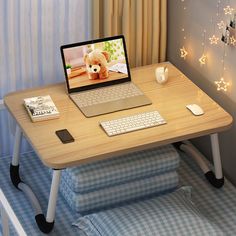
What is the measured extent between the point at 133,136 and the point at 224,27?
698mm

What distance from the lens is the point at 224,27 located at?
3352 millimetres

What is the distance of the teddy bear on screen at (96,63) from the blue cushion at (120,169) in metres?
0.42

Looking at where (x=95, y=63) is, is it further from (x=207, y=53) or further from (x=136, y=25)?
(x=207, y=53)

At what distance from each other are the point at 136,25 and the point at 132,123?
73 cm

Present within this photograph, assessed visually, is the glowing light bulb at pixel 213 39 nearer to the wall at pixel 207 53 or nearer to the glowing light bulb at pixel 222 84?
the wall at pixel 207 53

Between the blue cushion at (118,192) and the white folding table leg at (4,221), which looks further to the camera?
the blue cushion at (118,192)

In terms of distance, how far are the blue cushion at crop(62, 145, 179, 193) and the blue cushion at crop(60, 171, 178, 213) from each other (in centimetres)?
3

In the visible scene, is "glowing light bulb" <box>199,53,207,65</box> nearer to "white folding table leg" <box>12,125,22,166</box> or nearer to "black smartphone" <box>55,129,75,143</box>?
"black smartphone" <box>55,129,75,143</box>

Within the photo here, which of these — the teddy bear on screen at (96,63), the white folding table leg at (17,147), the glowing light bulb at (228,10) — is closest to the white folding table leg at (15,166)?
the white folding table leg at (17,147)

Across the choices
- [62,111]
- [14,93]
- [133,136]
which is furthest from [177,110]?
[14,93]

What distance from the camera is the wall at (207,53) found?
135 inches

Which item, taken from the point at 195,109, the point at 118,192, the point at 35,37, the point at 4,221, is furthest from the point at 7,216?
the point at 35,37

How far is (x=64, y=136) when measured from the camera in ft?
10.3

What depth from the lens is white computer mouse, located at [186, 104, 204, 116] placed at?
329 cm
